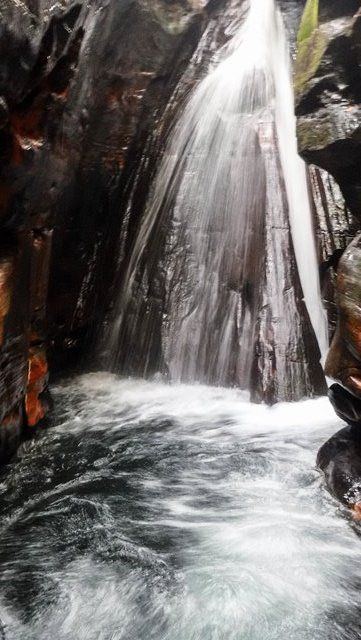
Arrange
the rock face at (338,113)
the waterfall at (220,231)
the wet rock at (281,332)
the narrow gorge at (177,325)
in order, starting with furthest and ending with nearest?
the waterfall at (220,231) → the wet rock at (281,332) → the rock face at (338,113) → the narrow gorge at (177,325)

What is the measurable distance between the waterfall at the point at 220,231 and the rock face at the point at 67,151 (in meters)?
0.71

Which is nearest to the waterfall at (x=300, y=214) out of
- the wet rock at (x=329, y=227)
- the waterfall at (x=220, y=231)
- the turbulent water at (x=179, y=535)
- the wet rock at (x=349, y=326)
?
the waterfall at (x=220, y=231)

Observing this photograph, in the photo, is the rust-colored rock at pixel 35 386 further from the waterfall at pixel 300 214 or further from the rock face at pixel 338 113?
the waterfall at pixel 300 214

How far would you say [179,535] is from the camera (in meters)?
3.70

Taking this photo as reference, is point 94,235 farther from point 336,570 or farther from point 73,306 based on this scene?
point 336,570

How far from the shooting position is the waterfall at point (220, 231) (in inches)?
282

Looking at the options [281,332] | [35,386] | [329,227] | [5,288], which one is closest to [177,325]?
[281,332]

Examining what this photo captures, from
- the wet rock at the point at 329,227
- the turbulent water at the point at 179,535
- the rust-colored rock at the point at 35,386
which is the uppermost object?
the wet rock at the point at 329,227

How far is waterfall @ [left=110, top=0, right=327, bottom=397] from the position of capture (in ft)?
23.5

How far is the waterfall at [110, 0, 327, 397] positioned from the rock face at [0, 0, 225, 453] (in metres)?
0.71

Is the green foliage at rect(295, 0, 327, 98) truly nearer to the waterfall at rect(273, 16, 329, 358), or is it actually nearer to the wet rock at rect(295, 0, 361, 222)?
the wet rock at rect(295, 0, 361, 222)

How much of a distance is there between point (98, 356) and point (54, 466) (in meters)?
3.29

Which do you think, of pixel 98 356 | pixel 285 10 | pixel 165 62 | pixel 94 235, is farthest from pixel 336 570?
pixel 285 10

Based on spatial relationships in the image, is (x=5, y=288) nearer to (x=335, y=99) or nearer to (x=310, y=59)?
(x=335, y=99)
